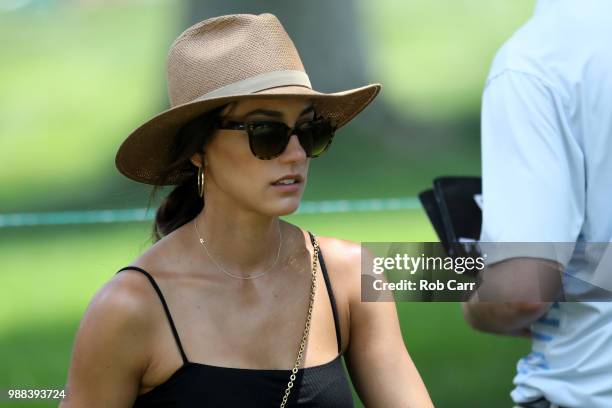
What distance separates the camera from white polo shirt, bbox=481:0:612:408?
7.04 ft

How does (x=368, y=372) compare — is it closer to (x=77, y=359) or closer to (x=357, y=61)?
(x=77, y=359)

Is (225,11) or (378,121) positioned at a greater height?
(225,11)

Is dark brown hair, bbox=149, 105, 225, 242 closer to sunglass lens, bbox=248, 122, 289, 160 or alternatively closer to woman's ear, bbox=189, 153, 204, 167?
woman's ear, bbox=189, 153, 204, 167

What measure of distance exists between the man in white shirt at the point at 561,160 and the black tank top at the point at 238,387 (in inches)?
16.5

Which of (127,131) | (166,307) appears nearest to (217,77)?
(166,307)

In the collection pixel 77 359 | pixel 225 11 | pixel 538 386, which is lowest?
pixel 538 386

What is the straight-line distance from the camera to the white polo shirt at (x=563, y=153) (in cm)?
214

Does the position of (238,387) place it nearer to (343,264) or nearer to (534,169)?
(343,264)

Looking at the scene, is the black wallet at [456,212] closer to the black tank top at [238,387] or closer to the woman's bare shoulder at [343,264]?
the woman's bare shoulder at [343,264]

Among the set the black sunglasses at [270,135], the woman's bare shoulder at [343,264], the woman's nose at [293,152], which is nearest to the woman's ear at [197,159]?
the black sunglasses at [270,135]

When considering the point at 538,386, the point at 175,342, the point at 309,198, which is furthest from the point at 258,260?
the point at 309,198

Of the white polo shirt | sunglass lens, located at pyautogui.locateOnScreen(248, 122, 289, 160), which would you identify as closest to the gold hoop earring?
sunglass lens, located at pyautogui.locateOnScreen(248, 122, 289, 160)

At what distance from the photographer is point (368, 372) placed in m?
2.21

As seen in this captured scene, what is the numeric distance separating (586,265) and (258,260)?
0.71 meters
